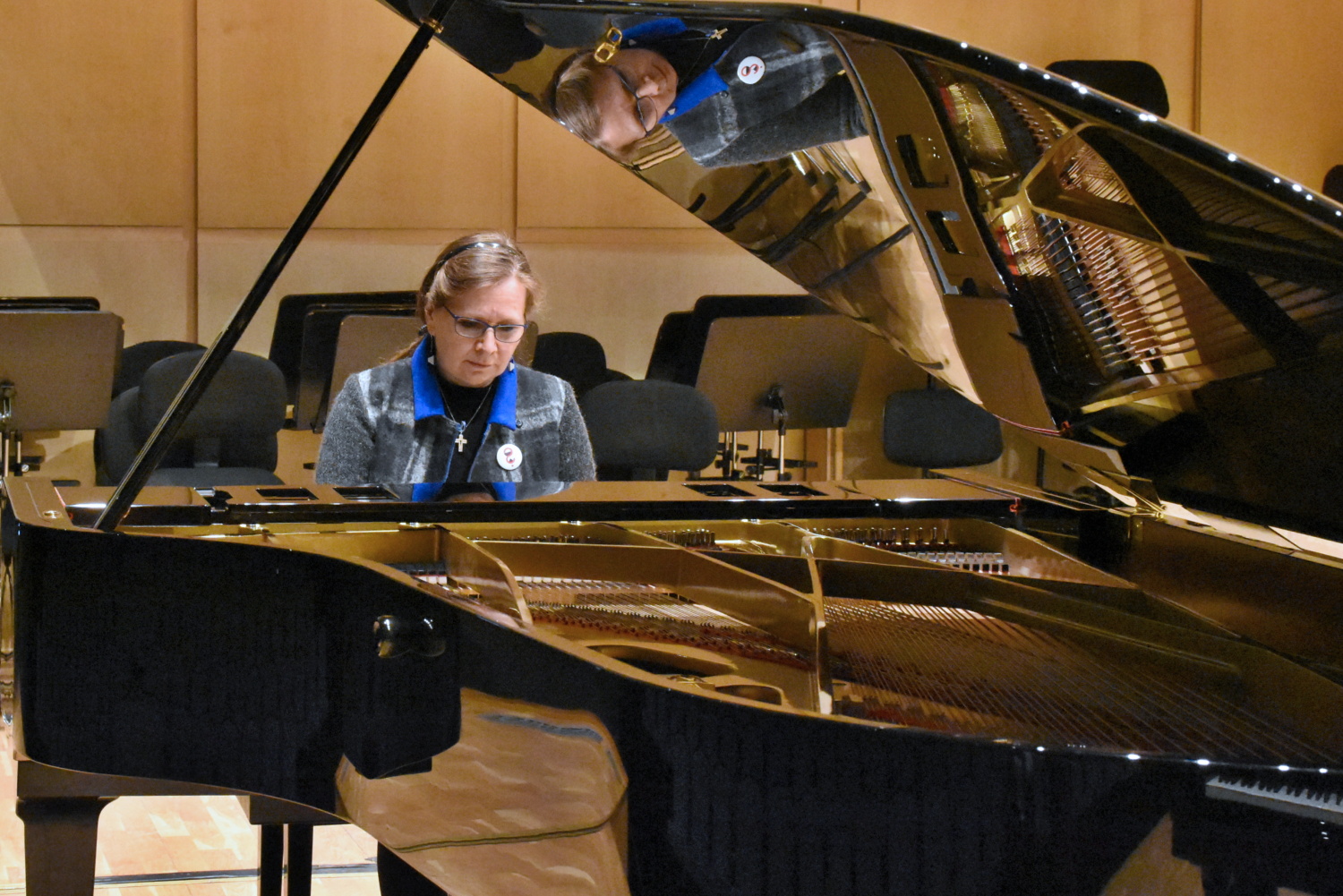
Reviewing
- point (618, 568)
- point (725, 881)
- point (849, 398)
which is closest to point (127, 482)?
point (618, 568)

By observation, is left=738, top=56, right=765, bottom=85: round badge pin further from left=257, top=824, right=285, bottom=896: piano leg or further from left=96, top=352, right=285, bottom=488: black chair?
left=96, top=352, right=285, bottom=488: black chair

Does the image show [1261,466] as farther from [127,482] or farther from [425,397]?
[425,397]

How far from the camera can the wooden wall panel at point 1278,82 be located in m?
5.79

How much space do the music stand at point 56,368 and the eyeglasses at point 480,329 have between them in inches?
69.0

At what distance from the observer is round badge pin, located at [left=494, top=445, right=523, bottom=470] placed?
101 inches

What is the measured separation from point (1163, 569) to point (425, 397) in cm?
137

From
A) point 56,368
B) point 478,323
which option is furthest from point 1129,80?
point 56,368

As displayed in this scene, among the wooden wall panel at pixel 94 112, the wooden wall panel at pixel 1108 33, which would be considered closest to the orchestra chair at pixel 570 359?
the wooden wall panel at pixel 94 112

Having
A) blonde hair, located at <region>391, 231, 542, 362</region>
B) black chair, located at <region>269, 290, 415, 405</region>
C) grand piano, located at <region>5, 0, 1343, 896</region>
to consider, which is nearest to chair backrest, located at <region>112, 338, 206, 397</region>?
black chair, located at <region>269, 290, 415, 405</region>

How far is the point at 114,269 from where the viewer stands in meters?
5.25

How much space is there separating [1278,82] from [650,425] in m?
3.82

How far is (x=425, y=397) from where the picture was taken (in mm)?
2523

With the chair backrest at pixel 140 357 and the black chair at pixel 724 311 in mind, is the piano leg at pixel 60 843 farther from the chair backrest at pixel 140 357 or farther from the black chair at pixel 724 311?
the chair backrest at pixel 140 357

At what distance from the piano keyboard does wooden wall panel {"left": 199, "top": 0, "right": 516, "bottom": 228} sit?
484cm
